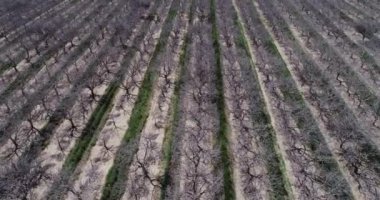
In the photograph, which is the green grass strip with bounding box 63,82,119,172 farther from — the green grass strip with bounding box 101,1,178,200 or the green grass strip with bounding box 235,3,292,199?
the green grass strip with bounding box 235,3,292,199

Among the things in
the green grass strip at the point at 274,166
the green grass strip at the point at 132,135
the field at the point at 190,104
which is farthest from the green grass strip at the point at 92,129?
the green grass strip at the point at 274,166

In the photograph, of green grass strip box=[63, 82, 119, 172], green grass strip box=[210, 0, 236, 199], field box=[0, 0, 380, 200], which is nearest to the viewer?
green grass strip box=[210, 0, 236, 199]

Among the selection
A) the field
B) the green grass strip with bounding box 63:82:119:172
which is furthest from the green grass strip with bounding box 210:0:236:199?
the green grass strip with bounding box 63:82:119:172

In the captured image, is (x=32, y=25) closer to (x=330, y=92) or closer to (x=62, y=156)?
(x=62, y=156)

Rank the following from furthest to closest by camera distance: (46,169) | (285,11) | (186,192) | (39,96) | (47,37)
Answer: (285,11)
(47,37)
(39,96)
(46,169)
(186,192)

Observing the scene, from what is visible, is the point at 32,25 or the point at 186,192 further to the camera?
the point at 32,25

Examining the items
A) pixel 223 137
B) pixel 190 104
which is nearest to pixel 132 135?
pixel 190 104

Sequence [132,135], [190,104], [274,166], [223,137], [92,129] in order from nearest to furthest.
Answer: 1. [274,166]
2. [223,137]
3. [132,135]
4. [92,129]
5. [190,104]

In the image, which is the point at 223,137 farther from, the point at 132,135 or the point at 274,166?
the point at 132,135

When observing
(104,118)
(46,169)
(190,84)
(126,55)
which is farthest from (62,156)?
(126,55)
